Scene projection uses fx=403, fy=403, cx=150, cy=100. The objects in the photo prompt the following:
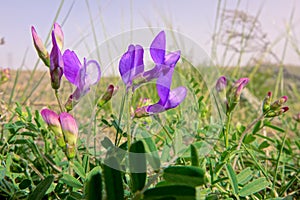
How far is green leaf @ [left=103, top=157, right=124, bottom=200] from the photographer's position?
15.3 inches

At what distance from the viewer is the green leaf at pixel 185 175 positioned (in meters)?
0.33

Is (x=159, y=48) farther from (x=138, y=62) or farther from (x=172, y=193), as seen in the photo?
(x=172, y=193)

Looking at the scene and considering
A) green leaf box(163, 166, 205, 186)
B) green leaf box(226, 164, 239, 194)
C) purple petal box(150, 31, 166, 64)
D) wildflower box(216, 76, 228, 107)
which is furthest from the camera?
wildflower box(216, 76, 228, 107)

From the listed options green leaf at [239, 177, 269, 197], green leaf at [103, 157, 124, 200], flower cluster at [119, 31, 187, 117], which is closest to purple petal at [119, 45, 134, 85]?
flower cluster at [119, 31, 187, 117]

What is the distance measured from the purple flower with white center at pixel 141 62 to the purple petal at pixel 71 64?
64 mm

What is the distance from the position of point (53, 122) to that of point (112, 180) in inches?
4.5

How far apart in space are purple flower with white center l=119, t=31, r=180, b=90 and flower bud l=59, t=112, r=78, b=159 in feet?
0.25

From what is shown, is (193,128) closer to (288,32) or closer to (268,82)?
(288,32)

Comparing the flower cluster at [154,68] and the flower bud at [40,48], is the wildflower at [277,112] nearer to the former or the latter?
the flower cluster at [154,68]

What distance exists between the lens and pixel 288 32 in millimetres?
2164

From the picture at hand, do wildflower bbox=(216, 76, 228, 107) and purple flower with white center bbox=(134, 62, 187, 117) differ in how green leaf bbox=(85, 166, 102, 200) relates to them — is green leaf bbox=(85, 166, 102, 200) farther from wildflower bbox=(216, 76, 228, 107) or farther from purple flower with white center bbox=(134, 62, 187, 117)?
wildflower bbox=(216, 76, 228, 107)

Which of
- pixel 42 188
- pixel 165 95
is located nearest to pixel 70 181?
pixel 42 188

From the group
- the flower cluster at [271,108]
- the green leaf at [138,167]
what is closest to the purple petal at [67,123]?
the green leaf at [138,167]

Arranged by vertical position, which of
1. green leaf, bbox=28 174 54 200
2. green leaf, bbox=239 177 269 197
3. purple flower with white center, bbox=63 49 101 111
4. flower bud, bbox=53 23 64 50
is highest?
flower bud, bbox=53 23 64 50
